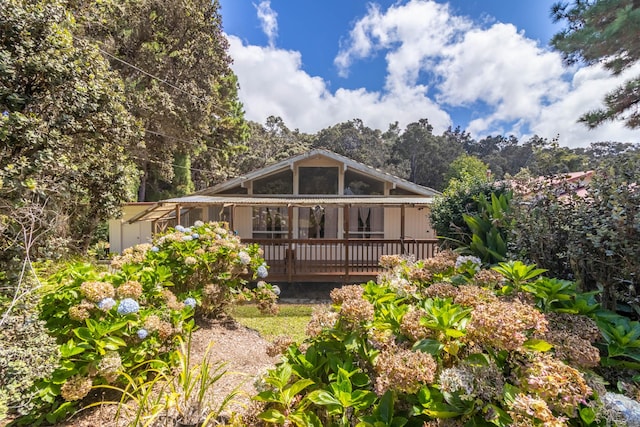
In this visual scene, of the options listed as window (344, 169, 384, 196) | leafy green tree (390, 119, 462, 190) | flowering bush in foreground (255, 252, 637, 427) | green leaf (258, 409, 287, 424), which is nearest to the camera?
flowering bush in foreground (255, 252, 637, 427)

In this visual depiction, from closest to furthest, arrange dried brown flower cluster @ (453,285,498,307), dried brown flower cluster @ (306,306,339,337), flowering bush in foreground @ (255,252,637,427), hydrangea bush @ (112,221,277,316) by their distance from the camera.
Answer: flowering bush in foreground @ (255,252,637,427), dried brown flower cluster @ (453,285,498,307), dried brown flower cluster @ (306,306,339,337), hydrangea bush @ (112,221,277,316)

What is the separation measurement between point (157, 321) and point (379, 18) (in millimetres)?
12802

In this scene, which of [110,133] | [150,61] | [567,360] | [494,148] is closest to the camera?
[567,360]

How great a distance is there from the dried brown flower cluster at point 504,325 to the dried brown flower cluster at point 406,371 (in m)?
0.26

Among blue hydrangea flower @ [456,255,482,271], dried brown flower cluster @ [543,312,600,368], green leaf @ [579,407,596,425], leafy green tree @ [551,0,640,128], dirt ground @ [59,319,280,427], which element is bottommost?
dirt ground @ [59,319,280,427]

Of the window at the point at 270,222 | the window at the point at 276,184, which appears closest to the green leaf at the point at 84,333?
the window at the point at 276,184

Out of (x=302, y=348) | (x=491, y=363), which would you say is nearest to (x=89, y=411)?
(x=302, y=348)

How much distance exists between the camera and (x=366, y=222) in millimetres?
12891

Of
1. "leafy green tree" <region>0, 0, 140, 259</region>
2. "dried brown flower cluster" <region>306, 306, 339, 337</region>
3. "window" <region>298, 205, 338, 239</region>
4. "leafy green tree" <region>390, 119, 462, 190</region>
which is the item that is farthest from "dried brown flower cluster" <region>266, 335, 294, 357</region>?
"leafy green tree" <region>390, 119, 462, 190</region>

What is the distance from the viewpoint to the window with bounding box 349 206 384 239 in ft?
41.7

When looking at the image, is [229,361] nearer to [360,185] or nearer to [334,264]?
[334,264]

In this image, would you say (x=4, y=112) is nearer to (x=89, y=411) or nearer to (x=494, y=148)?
(x=89, y=411)

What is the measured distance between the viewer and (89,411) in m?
2.77

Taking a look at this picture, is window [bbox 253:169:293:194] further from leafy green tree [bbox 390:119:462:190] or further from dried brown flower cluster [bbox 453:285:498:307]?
leafy green tree [bbox 390:119:462:190]
